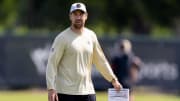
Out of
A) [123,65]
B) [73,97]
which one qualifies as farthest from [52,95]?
[123,65]

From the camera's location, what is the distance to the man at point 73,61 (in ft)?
33.3

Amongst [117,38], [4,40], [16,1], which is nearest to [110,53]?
[117,38]

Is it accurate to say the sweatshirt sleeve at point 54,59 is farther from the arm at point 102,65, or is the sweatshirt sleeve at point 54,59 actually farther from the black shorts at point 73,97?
the arm at point 102,65

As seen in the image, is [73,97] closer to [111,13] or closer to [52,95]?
[52,95]

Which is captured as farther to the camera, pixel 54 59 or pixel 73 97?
pixel 73 97

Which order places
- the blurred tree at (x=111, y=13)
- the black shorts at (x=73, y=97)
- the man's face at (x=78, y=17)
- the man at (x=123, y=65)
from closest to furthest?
the man's face at (x=78, y=17)
the black shorts at (x=73, y=97)
the man at (x=123, y=65)
the blurred tree at (x=111, y=13)

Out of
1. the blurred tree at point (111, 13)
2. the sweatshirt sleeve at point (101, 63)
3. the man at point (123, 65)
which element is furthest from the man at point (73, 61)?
the blurred tree at point (111, 13)

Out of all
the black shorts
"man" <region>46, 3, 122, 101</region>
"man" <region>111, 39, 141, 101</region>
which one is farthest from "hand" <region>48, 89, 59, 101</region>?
"man" <region>111, 39, 141, 101</region>

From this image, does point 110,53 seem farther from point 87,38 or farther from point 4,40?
point 87,38

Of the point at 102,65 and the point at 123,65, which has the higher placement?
the point at 123,65

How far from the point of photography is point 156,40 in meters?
31.5

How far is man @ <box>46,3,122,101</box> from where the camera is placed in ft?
33.3

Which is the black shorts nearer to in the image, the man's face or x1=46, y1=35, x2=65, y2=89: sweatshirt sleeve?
x1=46, y1=35, x2=65, y2=89: sweatshirt sleeve

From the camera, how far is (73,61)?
33.5 ft
